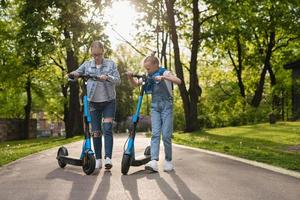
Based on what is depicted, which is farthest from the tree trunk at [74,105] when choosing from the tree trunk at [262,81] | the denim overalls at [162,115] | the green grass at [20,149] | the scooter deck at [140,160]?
the denim overalls at [162,115]

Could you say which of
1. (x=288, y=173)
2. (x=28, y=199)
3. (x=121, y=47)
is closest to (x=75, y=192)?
(x=28, y=199)

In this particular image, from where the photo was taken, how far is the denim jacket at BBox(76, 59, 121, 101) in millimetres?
8016

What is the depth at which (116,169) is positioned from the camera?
8.04m

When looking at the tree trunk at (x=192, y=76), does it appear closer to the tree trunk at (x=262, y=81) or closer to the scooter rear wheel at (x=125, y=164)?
the tree trunk at (x=262, y=81)

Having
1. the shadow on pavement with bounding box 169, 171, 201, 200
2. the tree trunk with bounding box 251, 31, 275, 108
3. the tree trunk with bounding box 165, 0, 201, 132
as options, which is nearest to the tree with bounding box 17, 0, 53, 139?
the tree trunk with bounding box 165, 0, 201, 132

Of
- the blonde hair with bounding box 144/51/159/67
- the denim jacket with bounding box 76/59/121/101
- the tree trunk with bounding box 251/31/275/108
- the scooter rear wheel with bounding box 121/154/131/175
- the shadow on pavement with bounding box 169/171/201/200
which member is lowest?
the shadow on pavement with bounding box 169/171/201/200

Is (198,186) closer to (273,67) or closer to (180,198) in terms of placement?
(180,198)

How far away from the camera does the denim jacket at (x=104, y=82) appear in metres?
8.02

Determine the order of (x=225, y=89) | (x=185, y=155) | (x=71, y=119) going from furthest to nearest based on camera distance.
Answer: (x=225, y=89) < (x=71, y=119) < (x=185, y=155)

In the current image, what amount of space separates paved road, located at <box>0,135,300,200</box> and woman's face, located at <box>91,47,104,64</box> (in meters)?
1.79

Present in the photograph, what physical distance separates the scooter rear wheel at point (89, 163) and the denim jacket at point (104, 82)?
3.37 feet

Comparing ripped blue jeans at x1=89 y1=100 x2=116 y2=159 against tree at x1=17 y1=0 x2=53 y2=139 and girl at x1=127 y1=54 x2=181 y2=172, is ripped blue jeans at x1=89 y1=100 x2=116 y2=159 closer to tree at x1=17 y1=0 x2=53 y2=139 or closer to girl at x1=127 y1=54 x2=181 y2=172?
girl at x1=127 y1=54 x2=181 y2=172

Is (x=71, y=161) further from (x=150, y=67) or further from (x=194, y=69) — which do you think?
(x=194, y=69)

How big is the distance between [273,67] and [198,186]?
41.3 meters
